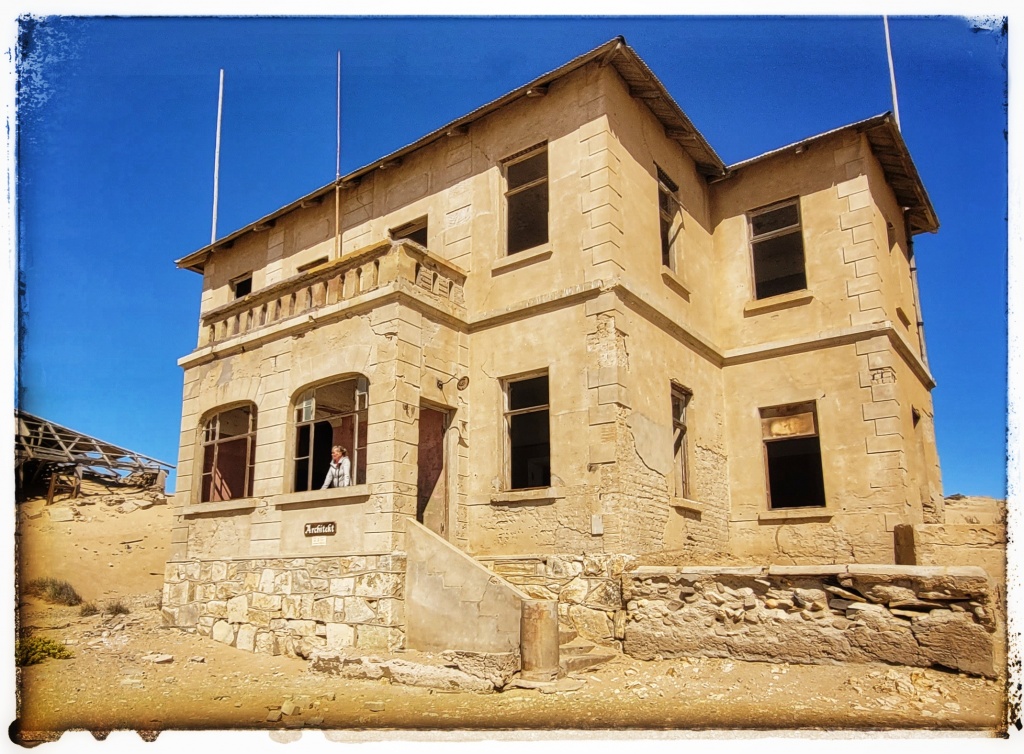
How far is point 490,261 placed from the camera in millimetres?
12828

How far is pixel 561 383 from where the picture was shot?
11492mm

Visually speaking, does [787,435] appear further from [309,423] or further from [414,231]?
[309,423]

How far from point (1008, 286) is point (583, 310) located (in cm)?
584

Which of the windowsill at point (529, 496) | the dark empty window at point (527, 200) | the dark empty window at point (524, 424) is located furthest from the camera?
the dark empty window at point (527, 200)

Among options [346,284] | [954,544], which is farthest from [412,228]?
[954,544]

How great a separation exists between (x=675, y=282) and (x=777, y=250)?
106 inches

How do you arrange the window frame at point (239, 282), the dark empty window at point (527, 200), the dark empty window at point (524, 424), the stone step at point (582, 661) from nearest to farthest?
the stone step at point (582, 661)
the dark empty window at point (524, 424)
the dark empty window at point (527, 200)
the window frame at point (239, 282)

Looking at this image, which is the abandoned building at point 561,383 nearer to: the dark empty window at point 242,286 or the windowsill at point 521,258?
the windowsill at point 521,258

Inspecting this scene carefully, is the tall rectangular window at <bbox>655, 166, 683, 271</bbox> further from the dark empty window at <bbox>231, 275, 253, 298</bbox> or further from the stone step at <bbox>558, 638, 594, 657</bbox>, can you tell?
the dark empty window at <bbox>231, 275, 253, 298</bbox>

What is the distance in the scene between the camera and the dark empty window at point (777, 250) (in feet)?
46.4

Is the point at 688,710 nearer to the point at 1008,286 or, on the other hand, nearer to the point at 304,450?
the point at 1008,286

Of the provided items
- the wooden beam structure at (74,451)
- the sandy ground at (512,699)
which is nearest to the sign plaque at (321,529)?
the sandy ground at (512,699)

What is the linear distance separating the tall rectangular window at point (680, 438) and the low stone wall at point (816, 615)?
110 inches

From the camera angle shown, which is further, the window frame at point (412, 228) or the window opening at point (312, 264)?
the window opening at point (312, 264)
